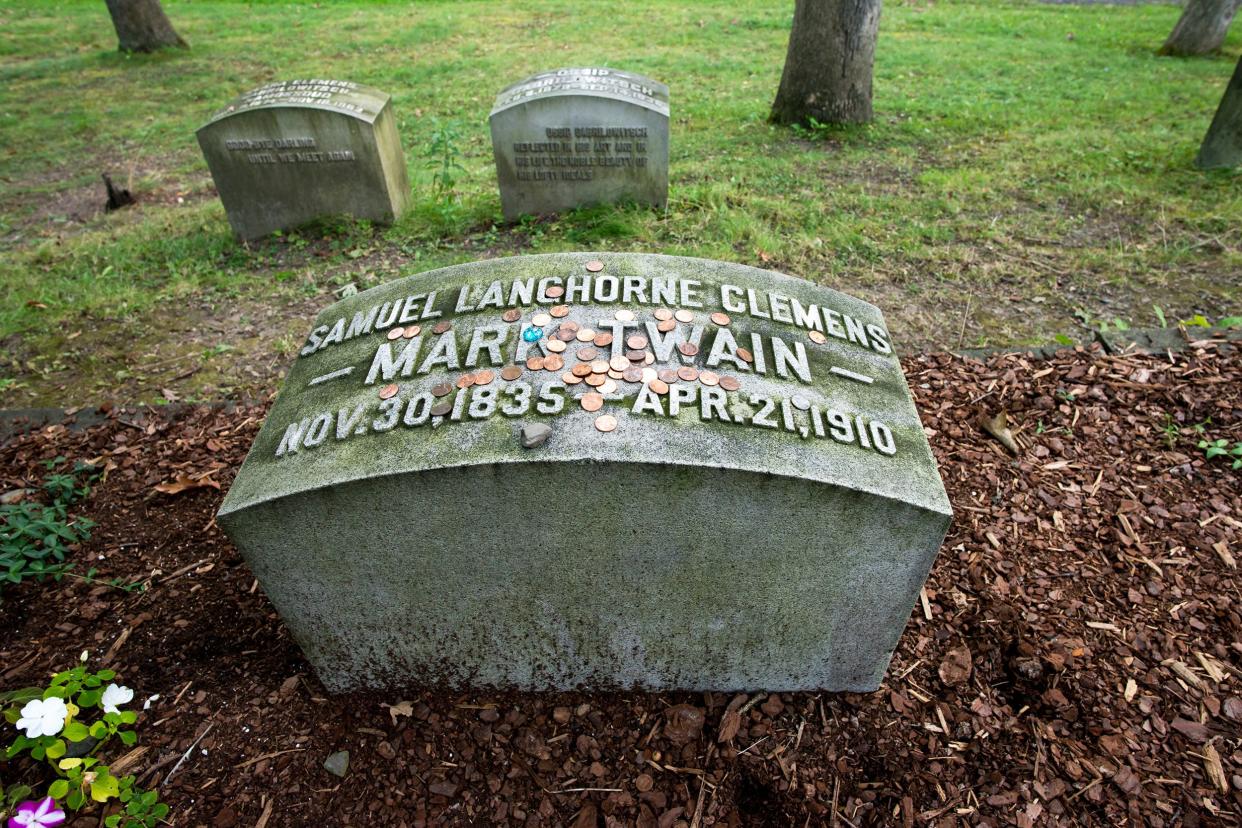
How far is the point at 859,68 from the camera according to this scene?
285 inches

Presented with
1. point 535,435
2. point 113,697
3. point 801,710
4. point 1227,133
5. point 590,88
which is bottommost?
point 801,710

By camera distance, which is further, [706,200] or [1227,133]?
[1227,133]

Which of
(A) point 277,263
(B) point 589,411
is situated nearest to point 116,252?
(A) point 277,263

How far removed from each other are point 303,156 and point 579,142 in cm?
215

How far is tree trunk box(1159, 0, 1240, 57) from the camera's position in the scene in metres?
10.1

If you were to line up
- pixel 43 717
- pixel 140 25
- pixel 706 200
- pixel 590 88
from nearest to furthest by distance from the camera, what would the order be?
pixel 43 717
pixel 590 88
pixel 706 200
pixel 140 25

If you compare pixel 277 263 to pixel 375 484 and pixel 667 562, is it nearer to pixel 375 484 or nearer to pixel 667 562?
pixel 375 484

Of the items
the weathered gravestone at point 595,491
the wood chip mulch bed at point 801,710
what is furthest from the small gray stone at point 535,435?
the wood chip mulch bed at point 801,710

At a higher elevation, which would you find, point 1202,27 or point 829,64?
point 829,64

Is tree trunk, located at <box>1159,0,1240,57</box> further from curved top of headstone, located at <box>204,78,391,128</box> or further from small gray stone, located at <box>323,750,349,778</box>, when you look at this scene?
small gray stone, located at <box>323,750,349,778</box>

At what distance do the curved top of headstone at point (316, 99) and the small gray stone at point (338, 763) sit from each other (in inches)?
185

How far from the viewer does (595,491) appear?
6.11 feet

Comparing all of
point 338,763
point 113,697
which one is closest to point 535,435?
point 338,763

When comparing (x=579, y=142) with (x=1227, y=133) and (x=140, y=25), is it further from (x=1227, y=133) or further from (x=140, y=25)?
(x=140, y=25)
